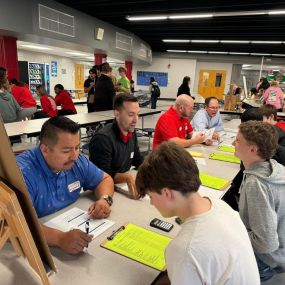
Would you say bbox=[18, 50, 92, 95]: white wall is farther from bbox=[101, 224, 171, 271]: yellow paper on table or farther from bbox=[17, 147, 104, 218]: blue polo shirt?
bbox=[101, 224, 171, 271]: yellow paper on table

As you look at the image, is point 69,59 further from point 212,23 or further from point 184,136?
point 184,136

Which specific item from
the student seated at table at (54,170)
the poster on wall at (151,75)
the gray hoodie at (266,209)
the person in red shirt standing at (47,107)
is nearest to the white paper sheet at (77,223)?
the student seated at table at (54,170)

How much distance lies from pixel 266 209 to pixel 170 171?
75 cm

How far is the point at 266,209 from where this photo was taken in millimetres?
1338

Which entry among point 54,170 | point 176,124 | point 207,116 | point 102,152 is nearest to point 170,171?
point 54,170

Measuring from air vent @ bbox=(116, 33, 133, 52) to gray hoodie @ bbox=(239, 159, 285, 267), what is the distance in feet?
28.0

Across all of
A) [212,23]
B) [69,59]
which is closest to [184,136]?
[212,23]

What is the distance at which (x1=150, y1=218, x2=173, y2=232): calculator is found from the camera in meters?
1.29

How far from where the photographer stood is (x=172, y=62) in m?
17.2

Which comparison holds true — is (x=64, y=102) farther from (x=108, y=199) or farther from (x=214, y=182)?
(x=108, y=199)

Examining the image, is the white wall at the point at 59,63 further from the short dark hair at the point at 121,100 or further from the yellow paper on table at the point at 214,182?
the yellow paper on table at the point at 214,182

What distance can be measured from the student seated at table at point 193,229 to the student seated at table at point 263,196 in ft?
1.77

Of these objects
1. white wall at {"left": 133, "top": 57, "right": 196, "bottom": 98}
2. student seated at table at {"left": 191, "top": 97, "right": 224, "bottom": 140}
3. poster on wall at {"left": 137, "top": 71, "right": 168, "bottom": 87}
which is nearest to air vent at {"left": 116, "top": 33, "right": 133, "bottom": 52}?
student seated at table at {"left": 191, "top": 97, "right": 224, "bottom": 140}

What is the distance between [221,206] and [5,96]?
4.37 meters
